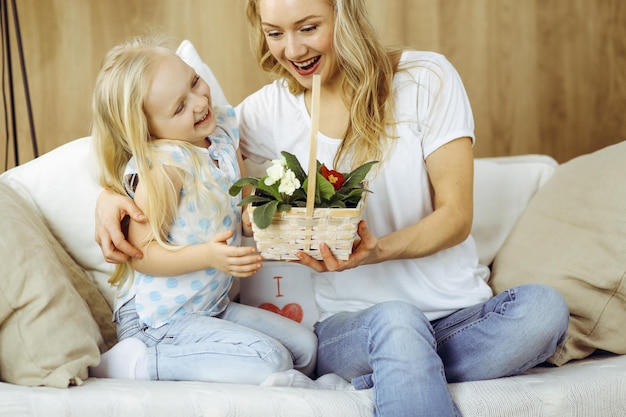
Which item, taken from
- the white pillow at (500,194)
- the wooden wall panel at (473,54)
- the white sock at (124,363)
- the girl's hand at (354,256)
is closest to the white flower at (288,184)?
the girl's hand at (354,256)

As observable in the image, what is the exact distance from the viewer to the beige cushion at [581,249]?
1.61m

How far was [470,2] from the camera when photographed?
2838 millimetres

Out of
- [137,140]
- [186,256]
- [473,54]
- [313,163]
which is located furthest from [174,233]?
[473,54]

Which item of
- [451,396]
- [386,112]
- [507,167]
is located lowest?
[451,396]

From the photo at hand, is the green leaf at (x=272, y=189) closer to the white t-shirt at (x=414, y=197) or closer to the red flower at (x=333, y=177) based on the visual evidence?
the red flower at (x=333, y=177)

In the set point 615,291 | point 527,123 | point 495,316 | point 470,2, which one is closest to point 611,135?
point 527,123

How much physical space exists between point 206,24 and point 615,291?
5.45ft

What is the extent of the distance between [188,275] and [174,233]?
0.30ft

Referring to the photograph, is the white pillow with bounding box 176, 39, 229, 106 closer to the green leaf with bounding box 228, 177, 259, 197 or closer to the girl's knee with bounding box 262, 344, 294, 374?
the green leaf with bounding box 228, 177, 259, 197

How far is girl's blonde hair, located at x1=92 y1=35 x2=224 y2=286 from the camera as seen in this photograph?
1494mm

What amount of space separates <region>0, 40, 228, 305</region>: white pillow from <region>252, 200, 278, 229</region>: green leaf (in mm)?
584

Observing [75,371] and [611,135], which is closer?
[75,371]

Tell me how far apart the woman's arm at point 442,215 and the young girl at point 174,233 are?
0.89 feet

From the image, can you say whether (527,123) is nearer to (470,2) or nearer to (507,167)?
(470,2)
